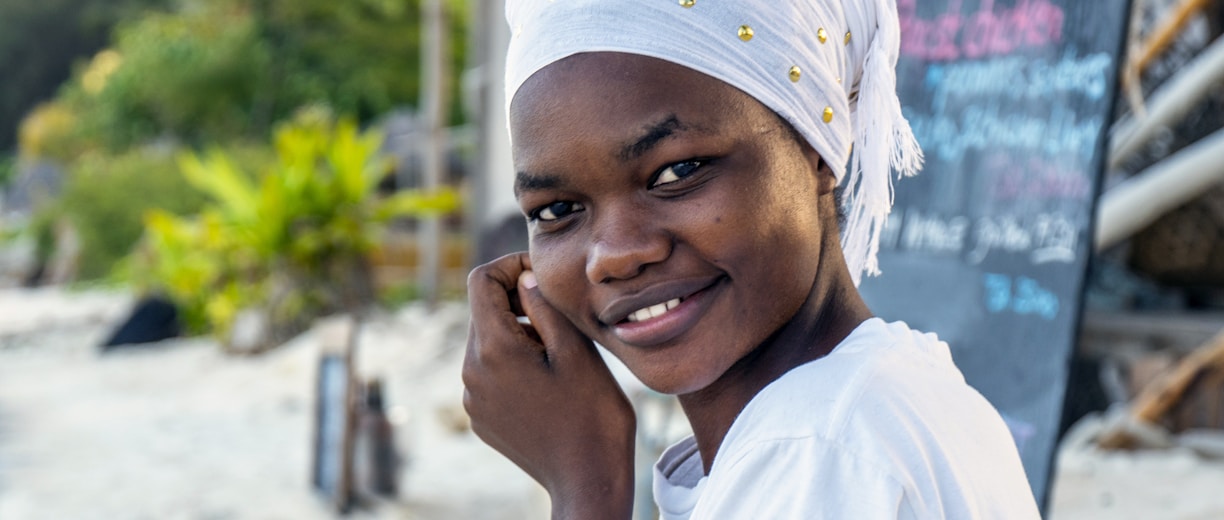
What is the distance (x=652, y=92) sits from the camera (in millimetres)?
923

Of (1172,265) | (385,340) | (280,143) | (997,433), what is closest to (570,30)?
(997,433)

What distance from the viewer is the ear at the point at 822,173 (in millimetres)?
1008

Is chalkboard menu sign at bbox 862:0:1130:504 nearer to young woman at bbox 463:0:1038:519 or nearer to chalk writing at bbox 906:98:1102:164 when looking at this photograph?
chalk writing at bbox 906:98:1102:164

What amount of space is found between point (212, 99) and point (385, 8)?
4.34 metres

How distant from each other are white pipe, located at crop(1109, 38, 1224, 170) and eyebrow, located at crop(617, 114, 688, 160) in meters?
3.42

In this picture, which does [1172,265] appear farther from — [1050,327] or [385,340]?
[385,340]

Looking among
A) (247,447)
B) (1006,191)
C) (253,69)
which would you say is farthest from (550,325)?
(253,69)

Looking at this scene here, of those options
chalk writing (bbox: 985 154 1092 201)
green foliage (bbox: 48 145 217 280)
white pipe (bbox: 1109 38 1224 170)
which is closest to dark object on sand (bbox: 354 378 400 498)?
chalk writing (bbox: 985 154 1092 201)

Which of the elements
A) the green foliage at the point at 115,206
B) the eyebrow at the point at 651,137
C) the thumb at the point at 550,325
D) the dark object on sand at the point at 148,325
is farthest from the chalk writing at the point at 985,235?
the green foliage at the point at 115,206

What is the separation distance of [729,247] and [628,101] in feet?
0.50

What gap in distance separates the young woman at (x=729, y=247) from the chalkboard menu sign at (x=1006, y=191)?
61.3 inches

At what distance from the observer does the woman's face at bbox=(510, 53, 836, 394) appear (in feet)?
3.05

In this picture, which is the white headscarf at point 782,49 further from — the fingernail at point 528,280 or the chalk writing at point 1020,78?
the chalk writing at point 1020,78

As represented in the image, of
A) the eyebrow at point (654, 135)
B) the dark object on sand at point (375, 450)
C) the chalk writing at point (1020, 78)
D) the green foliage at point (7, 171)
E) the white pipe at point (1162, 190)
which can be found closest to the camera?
the eyebrow at point (654, 135)
